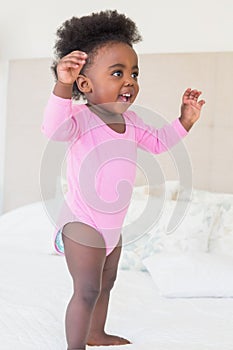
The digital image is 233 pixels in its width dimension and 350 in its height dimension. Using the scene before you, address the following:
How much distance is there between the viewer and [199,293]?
6.21 ft

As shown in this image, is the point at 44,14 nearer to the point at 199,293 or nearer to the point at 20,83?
the point at 20,83

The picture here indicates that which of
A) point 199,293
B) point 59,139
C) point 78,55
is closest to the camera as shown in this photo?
point 78,55

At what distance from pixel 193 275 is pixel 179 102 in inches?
41.6

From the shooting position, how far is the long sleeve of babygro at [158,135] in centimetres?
138

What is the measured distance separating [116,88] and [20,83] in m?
1.94

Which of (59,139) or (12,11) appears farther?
(12,11)

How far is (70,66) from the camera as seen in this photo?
1120 millimetres

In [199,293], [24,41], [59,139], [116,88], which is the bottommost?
[199,293]

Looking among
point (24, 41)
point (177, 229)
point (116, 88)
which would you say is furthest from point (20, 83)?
point (116, 88)

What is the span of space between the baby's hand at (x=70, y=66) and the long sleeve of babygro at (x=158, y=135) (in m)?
0.28

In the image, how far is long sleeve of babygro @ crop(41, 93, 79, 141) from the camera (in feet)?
3.78

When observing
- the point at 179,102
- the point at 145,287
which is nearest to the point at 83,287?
the point at 145,287

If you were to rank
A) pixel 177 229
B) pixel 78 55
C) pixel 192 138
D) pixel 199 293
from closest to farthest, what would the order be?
1. pixel 78 55
2. pixel 199 293
3. pixel 177 229
4. pixel 192 138

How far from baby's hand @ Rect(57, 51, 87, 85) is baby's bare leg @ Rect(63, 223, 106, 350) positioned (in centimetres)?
33
